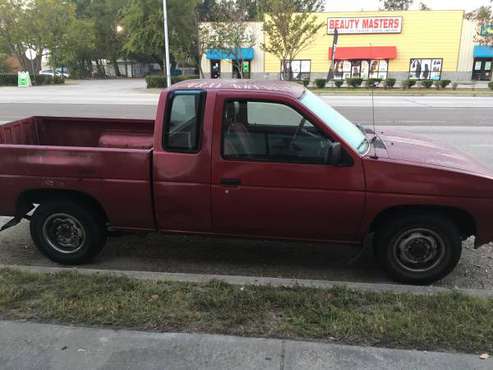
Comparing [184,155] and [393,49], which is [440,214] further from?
[393,49]

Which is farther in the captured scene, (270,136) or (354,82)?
(354,82)

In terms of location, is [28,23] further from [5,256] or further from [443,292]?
[443,292]

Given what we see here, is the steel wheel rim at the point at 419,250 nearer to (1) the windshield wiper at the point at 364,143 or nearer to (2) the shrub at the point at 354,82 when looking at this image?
(1) the windshield wiper at the point at 364,143

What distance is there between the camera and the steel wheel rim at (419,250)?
13.1 feet

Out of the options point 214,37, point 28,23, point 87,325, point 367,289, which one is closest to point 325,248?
point 367,289

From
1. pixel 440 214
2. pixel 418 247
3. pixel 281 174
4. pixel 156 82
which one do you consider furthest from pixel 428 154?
pixel 156 82

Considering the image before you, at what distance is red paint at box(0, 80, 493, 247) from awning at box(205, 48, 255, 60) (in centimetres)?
3603

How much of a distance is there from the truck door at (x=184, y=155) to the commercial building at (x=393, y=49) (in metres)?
37.4

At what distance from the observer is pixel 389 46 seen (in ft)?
138

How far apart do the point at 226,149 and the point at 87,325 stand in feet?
5.75

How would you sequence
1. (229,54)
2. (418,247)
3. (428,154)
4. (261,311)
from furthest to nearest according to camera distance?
(229,54)
(428,154)
(418,247)
(261,311)

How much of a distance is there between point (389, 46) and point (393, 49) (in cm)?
49

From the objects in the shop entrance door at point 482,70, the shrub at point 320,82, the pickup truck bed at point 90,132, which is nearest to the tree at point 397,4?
the shop entrance door at point 482,70

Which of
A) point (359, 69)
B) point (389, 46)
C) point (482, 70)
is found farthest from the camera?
point (482, 70)
